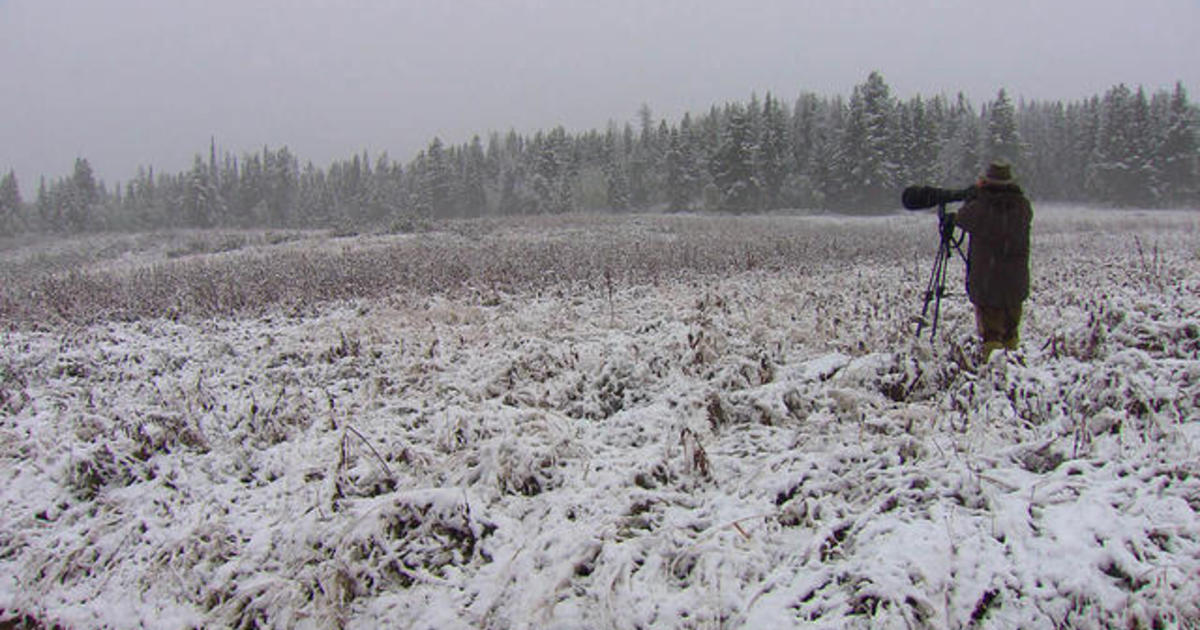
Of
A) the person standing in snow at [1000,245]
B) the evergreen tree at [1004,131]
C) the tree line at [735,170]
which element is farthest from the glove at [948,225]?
the evergreen tree at [1004,131]

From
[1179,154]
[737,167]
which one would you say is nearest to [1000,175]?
[737,167]

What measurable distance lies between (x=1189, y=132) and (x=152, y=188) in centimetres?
11660

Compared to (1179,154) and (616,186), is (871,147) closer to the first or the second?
(1179,154)

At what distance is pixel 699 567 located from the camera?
3.02 m

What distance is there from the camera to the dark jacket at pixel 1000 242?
5094mm

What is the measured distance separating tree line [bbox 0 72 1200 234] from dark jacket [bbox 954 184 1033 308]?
25131mm

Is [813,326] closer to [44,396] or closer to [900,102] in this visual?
[44,396]

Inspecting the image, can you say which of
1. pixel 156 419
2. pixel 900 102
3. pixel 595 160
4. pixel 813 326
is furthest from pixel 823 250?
pixel 595 160

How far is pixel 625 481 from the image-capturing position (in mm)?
3908

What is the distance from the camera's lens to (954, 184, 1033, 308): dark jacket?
509 centimetres

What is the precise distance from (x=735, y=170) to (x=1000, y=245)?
48447 millimetres

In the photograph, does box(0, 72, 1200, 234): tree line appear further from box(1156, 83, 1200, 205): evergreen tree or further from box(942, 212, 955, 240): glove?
box(942, 212, 955, 240): glove

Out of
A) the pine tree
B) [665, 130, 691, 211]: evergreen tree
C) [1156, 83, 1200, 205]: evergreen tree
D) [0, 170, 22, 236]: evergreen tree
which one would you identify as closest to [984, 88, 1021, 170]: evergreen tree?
[1156, 83, 1200, 205]: evergreen tree

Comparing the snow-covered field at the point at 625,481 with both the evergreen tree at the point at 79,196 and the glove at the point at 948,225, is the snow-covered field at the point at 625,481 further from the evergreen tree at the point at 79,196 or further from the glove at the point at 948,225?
the evergreen tree at the point at 79,196
